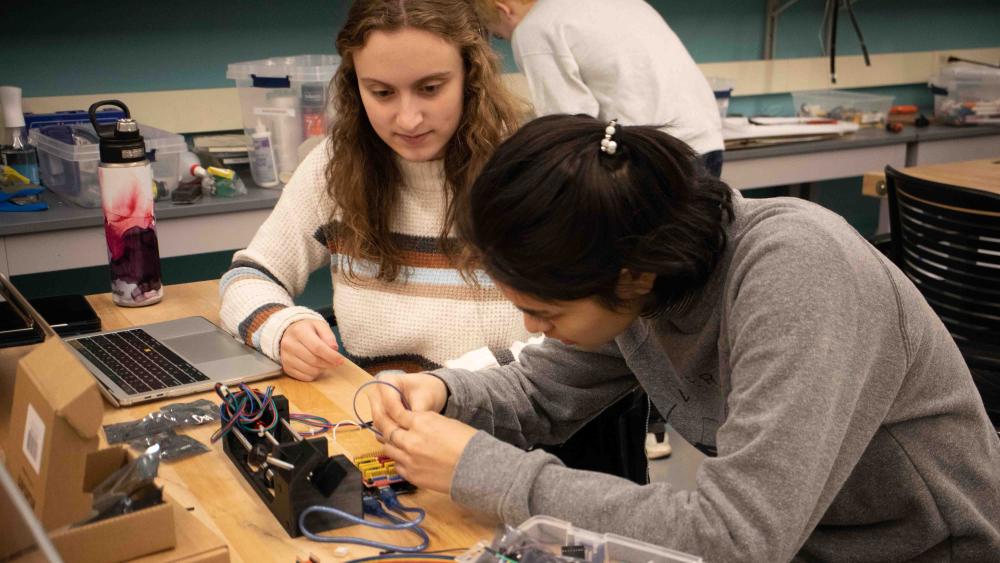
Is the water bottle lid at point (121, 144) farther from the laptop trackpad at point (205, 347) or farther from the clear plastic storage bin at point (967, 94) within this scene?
the clear plastic storage bin at point (967, 94)

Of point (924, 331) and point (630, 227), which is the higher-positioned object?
point (630, 227)

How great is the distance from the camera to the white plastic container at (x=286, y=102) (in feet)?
8.03

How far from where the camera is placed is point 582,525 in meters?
0.89

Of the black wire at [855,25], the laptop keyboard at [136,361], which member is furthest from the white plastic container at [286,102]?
the black wire at [855,25]

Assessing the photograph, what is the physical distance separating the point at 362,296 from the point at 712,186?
2.54 ft

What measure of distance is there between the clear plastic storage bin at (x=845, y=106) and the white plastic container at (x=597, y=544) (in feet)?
10.3

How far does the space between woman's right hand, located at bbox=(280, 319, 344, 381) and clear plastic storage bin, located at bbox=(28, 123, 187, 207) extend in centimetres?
106

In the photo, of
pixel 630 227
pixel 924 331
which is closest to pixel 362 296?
pixel 630 227

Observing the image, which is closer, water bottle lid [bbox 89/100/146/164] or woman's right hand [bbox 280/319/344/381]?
woman's right hand [bbox 280/319/344/381]

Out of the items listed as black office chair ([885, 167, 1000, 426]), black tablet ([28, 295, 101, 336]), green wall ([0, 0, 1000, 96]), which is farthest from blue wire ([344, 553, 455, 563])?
green wall ([0, 0, 1000, 96])

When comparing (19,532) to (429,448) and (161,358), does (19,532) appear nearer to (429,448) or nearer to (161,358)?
(429,448)

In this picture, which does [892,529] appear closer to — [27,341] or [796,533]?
[796,533]

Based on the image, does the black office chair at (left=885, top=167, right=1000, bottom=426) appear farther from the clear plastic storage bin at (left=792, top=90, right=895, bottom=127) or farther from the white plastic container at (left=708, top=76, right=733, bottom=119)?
the clear plastic storage bin at (left=792, top=90, right=895, bottom=127)

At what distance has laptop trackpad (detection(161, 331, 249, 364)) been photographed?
1.43m
